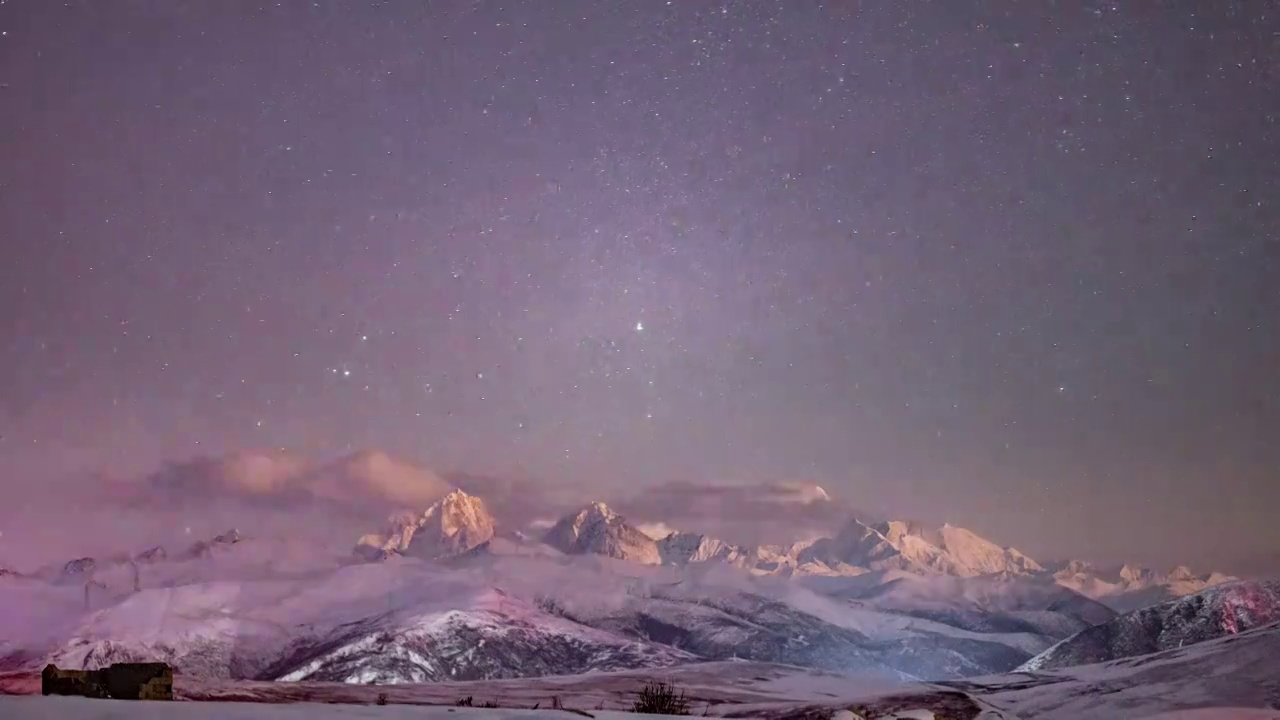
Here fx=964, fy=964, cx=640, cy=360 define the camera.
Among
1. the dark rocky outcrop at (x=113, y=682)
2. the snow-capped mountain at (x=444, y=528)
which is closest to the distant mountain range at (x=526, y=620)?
the dark rocky outcrop at (x=113, y=682)

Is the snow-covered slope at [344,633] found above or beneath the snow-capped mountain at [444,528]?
beneath

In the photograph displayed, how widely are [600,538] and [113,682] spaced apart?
106 meters

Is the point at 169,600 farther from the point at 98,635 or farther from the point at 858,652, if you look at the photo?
the point at 858,652

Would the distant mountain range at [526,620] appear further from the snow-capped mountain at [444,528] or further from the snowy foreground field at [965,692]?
the snow-capped mountain at [444,528]

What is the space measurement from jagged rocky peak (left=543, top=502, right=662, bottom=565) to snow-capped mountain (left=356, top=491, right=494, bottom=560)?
51.5 feet

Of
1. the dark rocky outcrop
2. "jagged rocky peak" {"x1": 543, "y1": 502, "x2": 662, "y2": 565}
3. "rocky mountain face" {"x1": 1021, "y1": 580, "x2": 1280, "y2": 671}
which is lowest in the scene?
"rocky mountain face" {"x1": 1021, "y1": 580, "x2": 1280, "y2": 671}

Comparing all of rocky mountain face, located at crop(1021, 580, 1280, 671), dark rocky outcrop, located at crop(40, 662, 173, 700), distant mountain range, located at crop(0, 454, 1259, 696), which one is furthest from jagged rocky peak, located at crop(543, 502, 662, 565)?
dark rocky outcrop, located at crop(40, 662, 173, 700)

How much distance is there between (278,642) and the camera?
5738cm

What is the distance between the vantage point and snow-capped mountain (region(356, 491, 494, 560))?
156750 mm

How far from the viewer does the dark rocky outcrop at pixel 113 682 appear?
11219 millimetres

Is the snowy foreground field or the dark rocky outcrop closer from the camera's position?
the dark rocky outcrop

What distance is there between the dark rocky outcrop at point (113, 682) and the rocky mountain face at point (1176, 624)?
1867 inches

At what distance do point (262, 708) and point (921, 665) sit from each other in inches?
2999

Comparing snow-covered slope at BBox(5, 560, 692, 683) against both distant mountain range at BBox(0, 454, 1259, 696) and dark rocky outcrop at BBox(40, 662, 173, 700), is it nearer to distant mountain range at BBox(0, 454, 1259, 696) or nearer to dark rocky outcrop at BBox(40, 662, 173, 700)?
distant mountain range at BBox(0, 454, 1259, 696)
